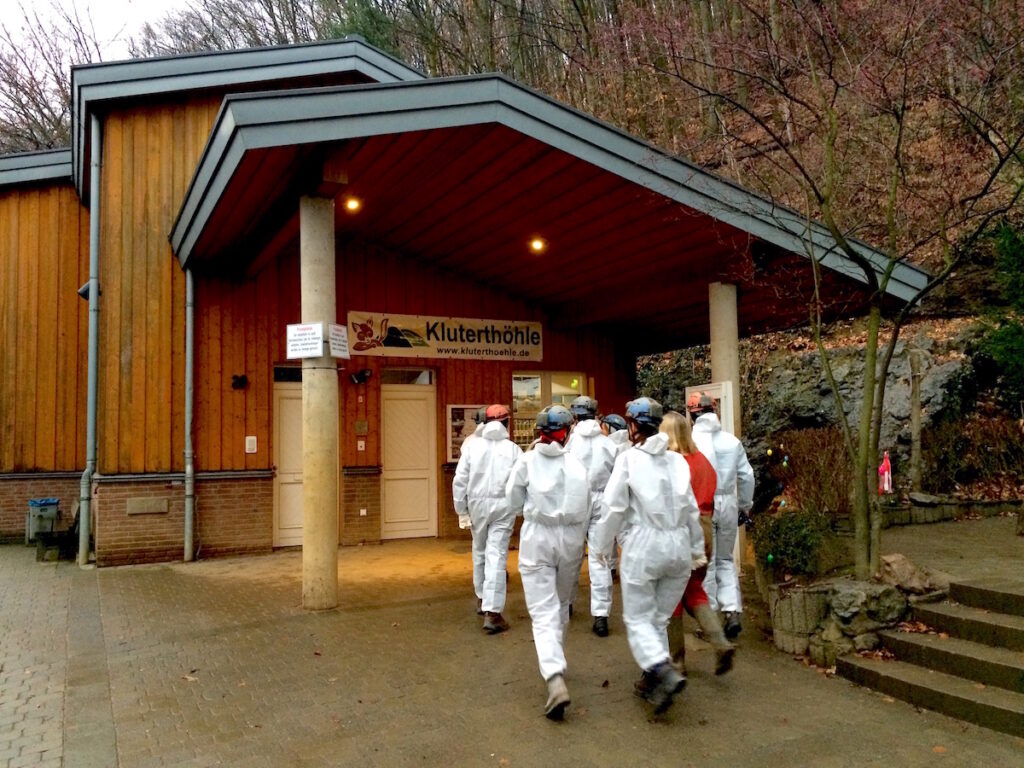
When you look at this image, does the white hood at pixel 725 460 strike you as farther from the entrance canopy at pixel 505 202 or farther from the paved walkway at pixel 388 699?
the entrance canopy at pixel 505 202

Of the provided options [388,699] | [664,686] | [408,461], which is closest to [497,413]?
[388,699]

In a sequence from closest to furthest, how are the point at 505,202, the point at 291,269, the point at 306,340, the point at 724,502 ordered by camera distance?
the point at 724,502
the point at 306,340
the point at 505,202
the point at 291,269

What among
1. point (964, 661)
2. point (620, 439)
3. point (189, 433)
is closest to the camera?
point (964, 661)

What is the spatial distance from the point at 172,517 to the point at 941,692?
8907 mm

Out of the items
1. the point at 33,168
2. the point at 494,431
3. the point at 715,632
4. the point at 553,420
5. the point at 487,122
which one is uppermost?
the point at 33,168

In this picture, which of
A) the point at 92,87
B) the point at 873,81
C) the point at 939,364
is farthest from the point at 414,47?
the point at 873,81

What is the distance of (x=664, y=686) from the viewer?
4305mm

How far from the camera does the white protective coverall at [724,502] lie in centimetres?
607

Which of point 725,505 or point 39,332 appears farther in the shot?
point 39,332

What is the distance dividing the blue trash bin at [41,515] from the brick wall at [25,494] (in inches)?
25.5

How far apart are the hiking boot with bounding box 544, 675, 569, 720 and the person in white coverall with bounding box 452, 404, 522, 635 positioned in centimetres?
219

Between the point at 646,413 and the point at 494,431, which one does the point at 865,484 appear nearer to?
the point at 646,413

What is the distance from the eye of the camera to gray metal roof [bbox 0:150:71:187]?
489 inches

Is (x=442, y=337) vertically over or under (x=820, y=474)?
over
